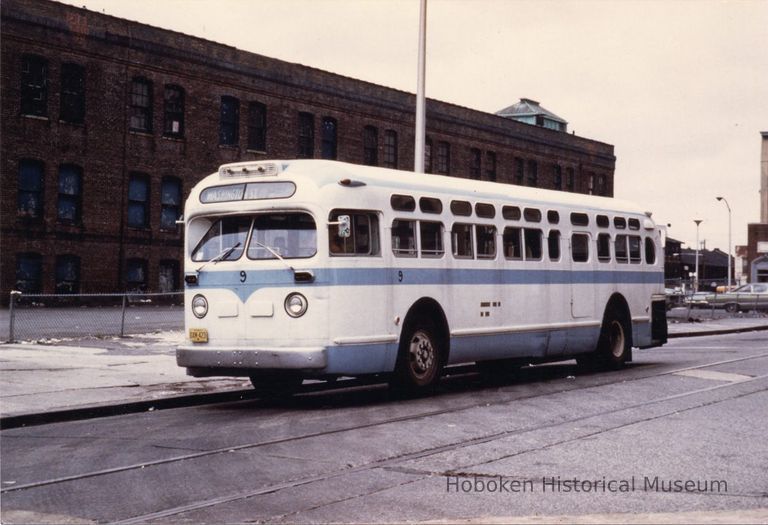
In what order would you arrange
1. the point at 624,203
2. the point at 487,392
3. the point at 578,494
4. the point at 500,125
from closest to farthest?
the point at 578,494 → the point at 487,392 → the point at 624,203 → the point at 500,125

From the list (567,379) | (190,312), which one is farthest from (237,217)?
(567,379)

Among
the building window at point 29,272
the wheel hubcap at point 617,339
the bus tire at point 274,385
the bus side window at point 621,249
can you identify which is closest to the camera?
the bus tire at point 274,385

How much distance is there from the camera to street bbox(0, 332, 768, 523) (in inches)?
275

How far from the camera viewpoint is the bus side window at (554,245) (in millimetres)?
16312

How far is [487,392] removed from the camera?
564 inches

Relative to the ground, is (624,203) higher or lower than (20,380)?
higher

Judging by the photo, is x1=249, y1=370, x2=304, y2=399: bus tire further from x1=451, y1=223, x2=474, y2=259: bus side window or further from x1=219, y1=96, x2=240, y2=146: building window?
x1=219, y1=96, x2=240, y2=146: building window

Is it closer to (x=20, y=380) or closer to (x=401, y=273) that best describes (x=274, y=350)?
(x=401, y=273)

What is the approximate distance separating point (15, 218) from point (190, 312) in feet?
82.7

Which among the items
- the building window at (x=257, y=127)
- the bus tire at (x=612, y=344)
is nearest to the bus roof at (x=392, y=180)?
the bus tire at (x=612, y=344)

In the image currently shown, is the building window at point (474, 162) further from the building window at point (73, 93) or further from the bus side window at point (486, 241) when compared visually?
the bus side window at point (486, 241)

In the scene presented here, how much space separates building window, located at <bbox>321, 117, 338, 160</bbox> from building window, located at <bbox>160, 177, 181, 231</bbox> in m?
8.21

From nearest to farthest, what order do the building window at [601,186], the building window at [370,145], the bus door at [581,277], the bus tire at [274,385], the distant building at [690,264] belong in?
the bus tire at [274,385]
the bus door at [581,277]
the building window at [370,145]
the building window at [601,186]
the distant building at [690,264]

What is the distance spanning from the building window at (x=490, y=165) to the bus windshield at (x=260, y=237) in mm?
44883
